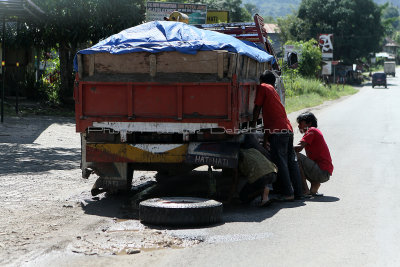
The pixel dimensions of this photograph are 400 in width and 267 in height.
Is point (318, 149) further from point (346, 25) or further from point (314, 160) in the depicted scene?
point (346, 25)

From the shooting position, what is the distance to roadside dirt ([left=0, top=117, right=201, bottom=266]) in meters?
5.98

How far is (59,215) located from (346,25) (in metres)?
74.2

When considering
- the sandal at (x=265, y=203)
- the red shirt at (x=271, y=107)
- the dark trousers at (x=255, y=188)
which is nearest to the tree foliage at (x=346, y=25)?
the red shirt at (x=271, y=107)

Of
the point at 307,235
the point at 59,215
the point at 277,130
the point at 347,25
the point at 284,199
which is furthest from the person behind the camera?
the point at 347,25

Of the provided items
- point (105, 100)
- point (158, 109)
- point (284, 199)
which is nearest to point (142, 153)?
point (158, 109)

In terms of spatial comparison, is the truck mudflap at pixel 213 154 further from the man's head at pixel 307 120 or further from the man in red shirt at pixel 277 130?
the man's head at pixel 307 120

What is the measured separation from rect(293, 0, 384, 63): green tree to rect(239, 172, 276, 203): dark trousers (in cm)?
7240

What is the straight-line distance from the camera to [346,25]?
78000 millimetres

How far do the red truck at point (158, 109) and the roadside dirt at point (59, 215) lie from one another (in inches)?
28.2

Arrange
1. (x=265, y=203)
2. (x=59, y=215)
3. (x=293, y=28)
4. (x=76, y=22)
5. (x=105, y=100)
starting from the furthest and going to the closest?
(x=293, y=28) → (x=76, y=22) → (x=105, y=100) → (x=265, y=203) → (x=59, y=215)

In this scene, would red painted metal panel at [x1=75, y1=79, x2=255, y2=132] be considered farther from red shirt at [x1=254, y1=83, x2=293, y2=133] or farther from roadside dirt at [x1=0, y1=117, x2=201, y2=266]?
roadside dirt at [x1=0, y1=117, x2=201, y2=266]

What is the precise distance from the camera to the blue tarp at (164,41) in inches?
312

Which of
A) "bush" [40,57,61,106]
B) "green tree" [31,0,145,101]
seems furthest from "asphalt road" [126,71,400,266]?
"bush" [40,57,61,106]

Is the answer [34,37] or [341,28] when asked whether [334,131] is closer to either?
[34,37]
